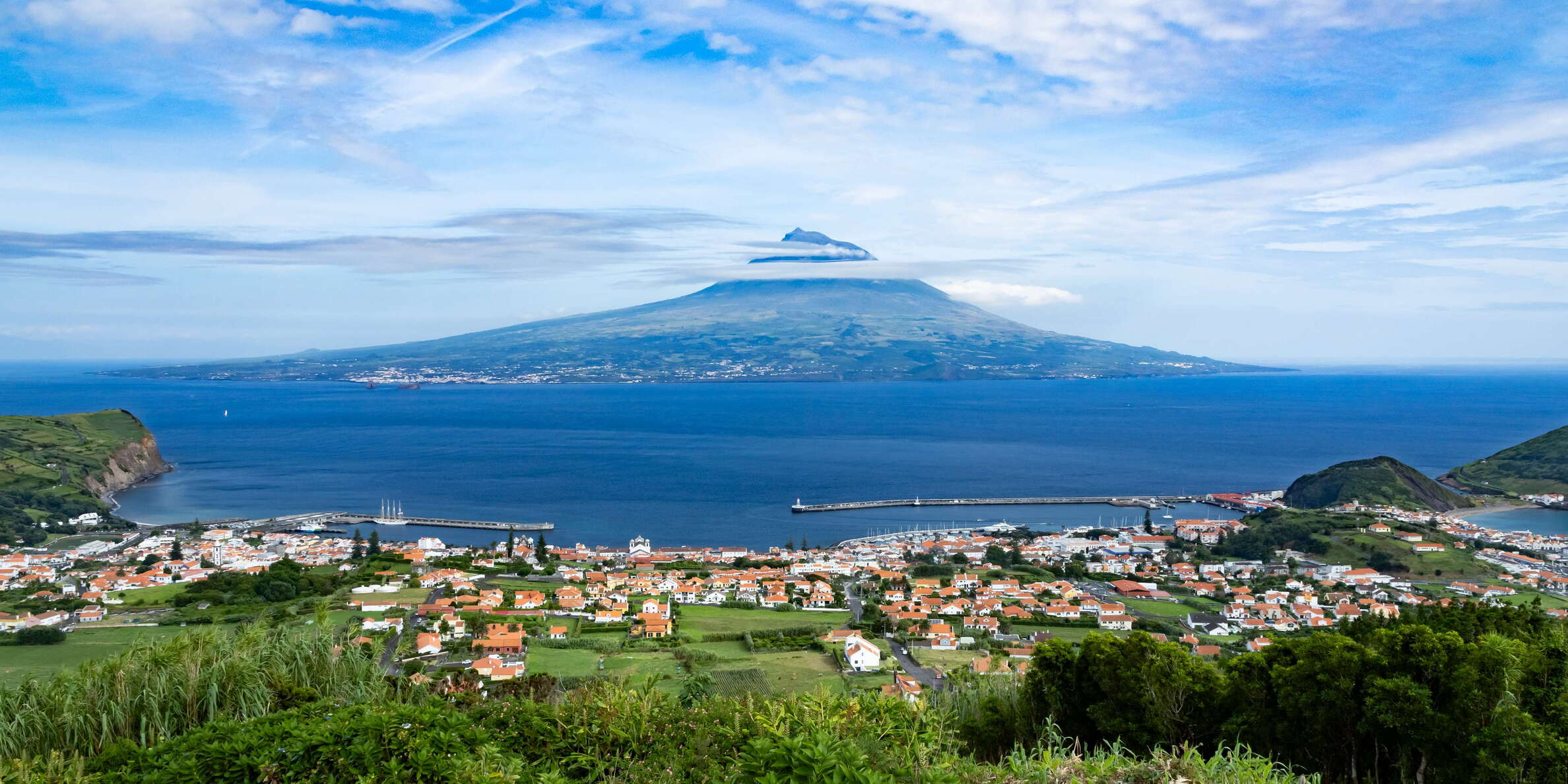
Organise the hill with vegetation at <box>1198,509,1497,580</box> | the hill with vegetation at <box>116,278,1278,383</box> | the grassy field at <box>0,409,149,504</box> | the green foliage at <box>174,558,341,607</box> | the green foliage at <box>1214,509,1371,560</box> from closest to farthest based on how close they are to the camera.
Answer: the green foliage at <box>174,558,341,607</box> → the hill with vegetation at <box>1198,509,1497,580</box> → the green foliage at <box>1214,509,1371,560</box> → the grassy field at <box>0,409,149,504</box> → the hill with vegetation at <box>116,278,1278,383</box>

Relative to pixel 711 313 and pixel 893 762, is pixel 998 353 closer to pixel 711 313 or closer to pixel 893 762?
pixel 711 313

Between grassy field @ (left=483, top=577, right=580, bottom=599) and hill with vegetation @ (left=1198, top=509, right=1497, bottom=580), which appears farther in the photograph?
hill with vegetation @ (left=1198, top=509, right=1497, bottom=580)

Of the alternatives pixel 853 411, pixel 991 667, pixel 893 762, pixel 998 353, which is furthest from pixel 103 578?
pixel 998 353

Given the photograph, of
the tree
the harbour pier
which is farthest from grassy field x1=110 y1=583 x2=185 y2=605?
the harbour pier

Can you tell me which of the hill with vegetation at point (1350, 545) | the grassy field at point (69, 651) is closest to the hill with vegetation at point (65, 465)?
the grassy field at point (69, 651)

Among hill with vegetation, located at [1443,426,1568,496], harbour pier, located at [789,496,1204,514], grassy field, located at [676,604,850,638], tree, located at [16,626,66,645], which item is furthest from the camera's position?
hill with vegetation, located at [1443,426,1568,496]

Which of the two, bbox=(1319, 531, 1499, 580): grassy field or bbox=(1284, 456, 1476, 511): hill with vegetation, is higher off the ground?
bbox=(1284, 456, 1476, 511): hill with vegetation

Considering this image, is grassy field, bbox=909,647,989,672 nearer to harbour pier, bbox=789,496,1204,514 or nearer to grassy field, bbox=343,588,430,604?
grassy field, bbox=343,588,430,604

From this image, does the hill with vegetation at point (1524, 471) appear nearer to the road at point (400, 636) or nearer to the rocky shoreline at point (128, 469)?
the road at point (400, 636)
